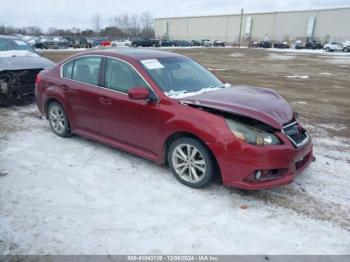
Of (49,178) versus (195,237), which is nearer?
(195,237)

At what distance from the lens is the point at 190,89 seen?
4594 millimetres

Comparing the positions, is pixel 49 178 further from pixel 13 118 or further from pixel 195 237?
pixel 13 118

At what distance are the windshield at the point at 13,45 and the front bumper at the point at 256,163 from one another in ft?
25.5

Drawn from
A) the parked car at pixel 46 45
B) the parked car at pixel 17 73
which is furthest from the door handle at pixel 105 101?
→ the parked car at pixel 46 45

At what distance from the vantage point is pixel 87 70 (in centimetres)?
529

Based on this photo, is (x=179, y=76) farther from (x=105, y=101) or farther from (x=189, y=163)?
(x=189, y=163)

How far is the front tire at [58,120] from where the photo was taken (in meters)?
5.75

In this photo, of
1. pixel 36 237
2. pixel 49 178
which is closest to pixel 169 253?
pixel 36 237

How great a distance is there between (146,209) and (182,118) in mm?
1157

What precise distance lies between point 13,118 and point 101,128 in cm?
334

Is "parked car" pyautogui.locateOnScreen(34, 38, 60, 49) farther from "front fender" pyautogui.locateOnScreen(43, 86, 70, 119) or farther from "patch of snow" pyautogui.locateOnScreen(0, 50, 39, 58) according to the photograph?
"front fender" pyautogui.locateOnScreen(43, 86, 70, 119)

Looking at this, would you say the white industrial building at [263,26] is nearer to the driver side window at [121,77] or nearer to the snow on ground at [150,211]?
the driver side window at [121,77]

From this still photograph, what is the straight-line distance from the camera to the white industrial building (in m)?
81.4

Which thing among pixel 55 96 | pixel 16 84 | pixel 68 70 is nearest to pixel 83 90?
pixel 68 70
